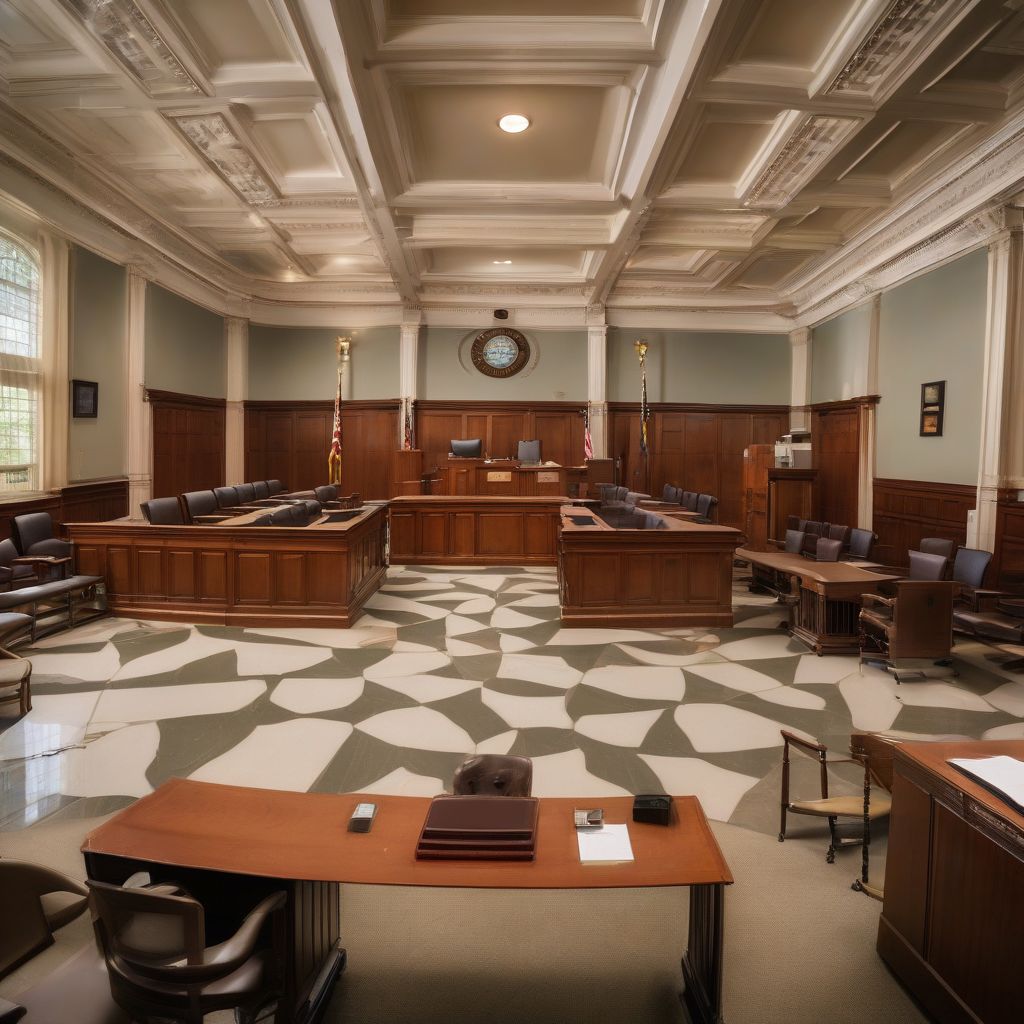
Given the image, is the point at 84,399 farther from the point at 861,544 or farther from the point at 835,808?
the point at 861,544

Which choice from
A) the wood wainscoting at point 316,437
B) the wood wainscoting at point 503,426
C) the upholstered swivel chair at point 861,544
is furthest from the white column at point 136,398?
the upholstered swivel chair at point 861,544

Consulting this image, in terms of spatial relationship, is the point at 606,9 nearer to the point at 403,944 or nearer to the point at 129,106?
the point at 129,106

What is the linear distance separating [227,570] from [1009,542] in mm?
8477

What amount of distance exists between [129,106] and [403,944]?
7930 mm

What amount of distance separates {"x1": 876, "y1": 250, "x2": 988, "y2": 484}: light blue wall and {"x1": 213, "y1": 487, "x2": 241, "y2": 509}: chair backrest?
395 inches

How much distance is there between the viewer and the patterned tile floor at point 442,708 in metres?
3.68

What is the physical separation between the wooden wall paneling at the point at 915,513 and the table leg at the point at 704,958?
7.30 m

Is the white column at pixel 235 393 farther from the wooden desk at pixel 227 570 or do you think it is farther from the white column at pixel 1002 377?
the white column at pixel 1002 377

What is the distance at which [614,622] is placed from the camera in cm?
680

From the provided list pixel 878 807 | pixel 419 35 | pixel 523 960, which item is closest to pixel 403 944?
pixel 523 960

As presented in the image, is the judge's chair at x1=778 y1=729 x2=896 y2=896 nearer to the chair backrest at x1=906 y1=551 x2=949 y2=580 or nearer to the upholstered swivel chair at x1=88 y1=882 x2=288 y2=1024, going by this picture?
the upholstered swivel chair at x1=88 y1=882 x2=288 y2=1024

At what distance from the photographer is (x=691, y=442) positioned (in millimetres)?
14211

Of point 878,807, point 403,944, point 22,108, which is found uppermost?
point 22,108

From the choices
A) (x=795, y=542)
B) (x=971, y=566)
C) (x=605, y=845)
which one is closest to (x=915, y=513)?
(x=795, y=542)
